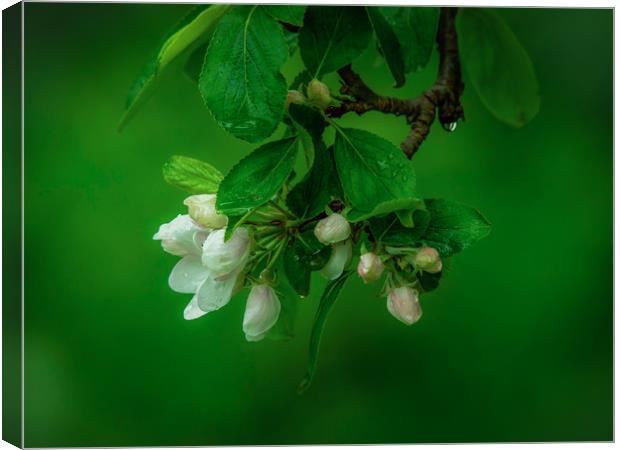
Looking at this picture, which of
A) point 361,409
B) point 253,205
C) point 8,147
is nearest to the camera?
point 253,205

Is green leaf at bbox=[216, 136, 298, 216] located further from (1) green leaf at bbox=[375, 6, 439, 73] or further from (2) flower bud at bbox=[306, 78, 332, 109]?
(1) green leaf at bbox=[375, 6, 439, 73]

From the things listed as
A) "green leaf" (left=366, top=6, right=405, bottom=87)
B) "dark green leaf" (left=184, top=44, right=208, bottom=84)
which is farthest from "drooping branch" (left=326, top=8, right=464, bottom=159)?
"dark green leaf" (left=184, top=44, right=208, bottom=84)

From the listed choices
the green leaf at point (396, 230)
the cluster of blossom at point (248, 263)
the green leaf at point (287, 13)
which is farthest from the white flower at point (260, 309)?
the green leaf at point (287, 13)

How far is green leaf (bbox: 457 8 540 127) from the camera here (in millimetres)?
1136

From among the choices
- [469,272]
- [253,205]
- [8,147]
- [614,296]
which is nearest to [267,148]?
[253,205]

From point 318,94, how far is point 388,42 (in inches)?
5.6

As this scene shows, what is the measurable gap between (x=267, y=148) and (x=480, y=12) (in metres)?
0.42

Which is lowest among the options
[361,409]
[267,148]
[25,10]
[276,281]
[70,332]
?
[361,409]

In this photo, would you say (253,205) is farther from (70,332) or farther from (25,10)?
(70,332)

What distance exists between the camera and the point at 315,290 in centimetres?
141

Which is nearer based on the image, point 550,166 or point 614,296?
point 614,296

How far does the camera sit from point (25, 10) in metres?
1.14

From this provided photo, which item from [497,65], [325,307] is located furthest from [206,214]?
[497,65]

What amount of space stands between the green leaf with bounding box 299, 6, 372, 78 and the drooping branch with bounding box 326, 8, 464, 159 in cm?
4
